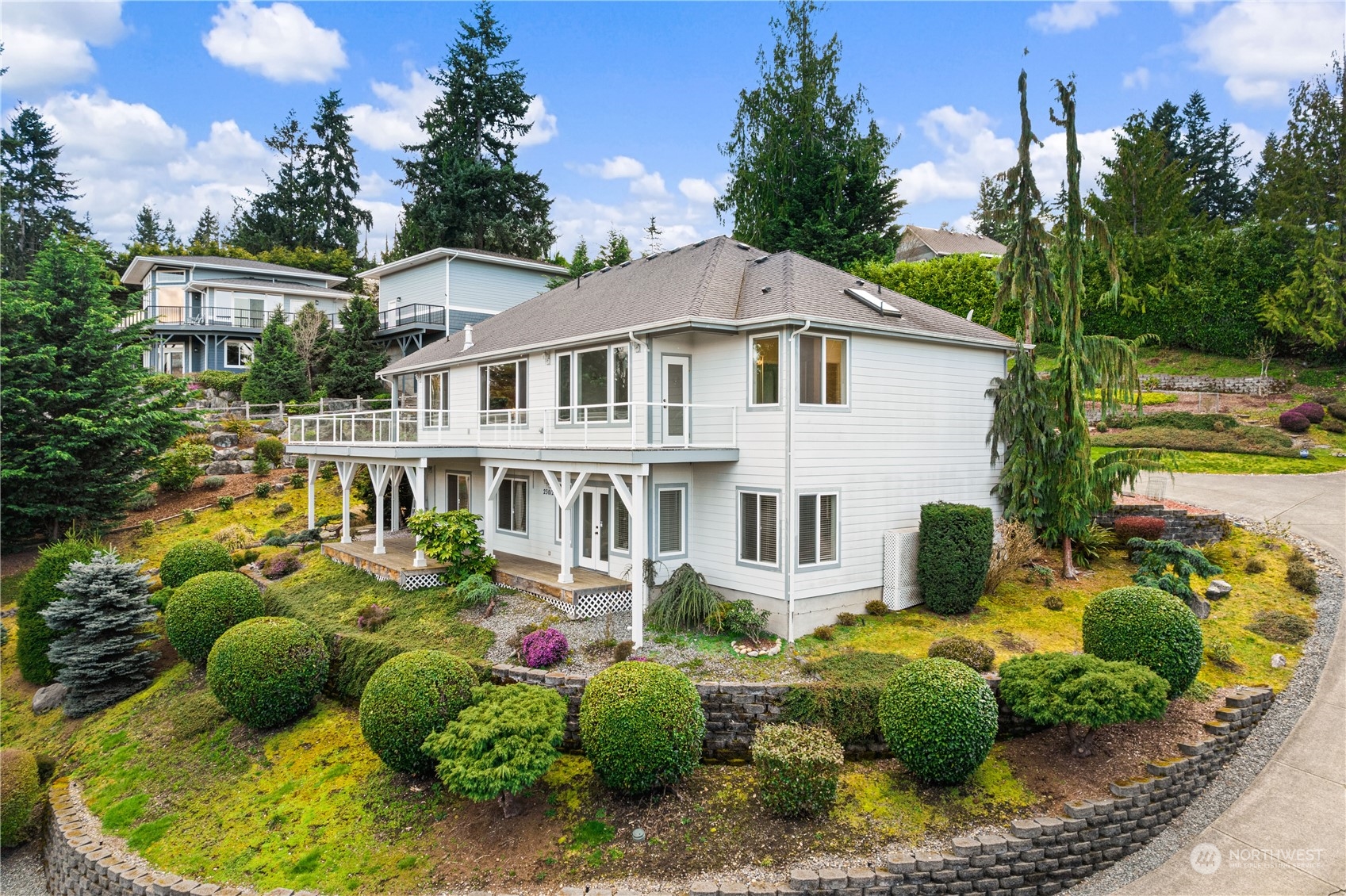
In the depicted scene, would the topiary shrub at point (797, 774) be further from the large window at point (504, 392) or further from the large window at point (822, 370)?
the large window at point (504, 392)

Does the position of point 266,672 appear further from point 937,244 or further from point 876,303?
point 937,244

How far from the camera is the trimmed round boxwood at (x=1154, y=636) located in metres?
9.94

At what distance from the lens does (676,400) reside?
50.3 feet

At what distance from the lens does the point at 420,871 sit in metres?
8.85

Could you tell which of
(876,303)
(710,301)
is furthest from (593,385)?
(876,303)

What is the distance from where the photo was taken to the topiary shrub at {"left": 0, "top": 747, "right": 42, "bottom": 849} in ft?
40.1

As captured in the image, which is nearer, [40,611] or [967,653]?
[967,653]

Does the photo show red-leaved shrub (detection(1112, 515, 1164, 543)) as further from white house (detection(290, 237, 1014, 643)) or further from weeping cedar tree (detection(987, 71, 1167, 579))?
white house (detection(290, 237, 1014, 643))

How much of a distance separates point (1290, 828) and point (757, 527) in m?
8.66

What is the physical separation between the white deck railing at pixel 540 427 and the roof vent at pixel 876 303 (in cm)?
404

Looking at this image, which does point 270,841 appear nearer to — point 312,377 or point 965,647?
point 965,647

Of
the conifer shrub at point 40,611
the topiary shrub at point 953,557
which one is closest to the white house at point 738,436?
the topiary shrub at point 953,557

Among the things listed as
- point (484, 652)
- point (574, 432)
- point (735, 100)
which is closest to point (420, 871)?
point (484, 652)

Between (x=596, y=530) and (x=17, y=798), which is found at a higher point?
(x=596, y=530)
